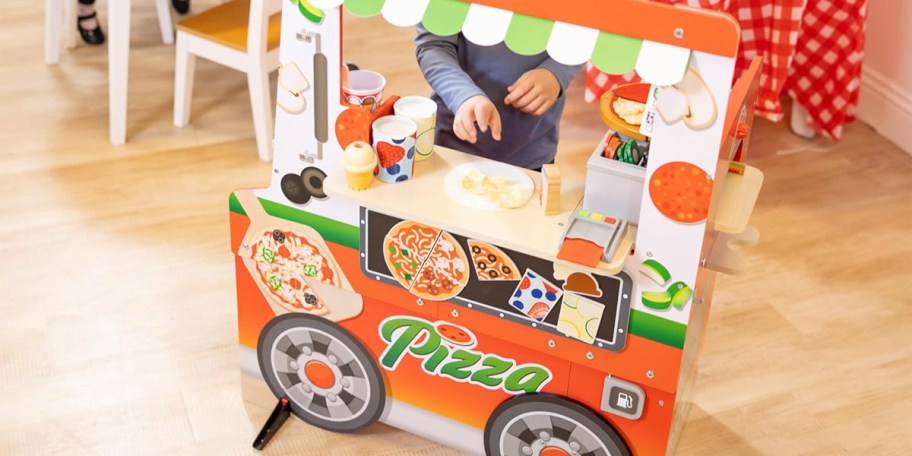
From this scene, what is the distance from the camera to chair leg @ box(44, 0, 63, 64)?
2879mm

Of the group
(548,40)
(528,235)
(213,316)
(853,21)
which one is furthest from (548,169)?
(853,21)

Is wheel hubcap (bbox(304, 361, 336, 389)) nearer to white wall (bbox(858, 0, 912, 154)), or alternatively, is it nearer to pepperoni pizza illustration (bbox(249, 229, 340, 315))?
pepperoni pizza illustration (bbox(249, 229, 340, 315))

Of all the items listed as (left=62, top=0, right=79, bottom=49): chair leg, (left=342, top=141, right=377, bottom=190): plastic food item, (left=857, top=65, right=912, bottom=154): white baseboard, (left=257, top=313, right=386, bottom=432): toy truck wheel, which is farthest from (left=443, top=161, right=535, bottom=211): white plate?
(left=62, top=0, right=79, bottom=49): chair leg

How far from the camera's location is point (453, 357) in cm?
156

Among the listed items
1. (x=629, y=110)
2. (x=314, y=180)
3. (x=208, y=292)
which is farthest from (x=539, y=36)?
(x=208, y=292)

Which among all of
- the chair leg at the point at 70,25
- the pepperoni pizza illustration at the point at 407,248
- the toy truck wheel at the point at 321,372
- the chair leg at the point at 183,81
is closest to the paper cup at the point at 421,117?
A: the pepperoni pizza illustration at the point at 407,248

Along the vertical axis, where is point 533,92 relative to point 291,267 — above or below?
above

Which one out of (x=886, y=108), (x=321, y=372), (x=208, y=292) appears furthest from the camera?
(x=886, y=108)

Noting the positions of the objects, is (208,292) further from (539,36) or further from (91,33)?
(91,33)

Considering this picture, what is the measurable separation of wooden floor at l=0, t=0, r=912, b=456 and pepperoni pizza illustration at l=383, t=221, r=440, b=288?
1.36 ft

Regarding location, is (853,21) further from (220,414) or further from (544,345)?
(220,414)

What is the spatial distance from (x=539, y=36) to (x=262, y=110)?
144 cm

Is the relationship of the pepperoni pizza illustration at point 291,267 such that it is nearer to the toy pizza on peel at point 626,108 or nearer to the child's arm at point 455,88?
the child's arm at point 455,88

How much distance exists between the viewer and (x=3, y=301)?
2.05 metres
